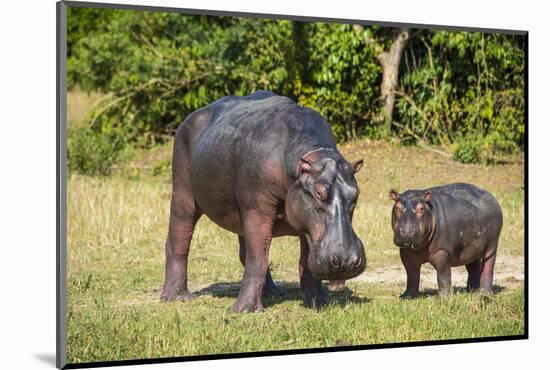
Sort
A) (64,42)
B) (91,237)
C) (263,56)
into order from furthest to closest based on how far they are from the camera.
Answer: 1. (263,56)
2. (91,237)
3. (64,42)

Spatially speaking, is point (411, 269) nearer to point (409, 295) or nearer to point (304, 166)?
point (409, 295)

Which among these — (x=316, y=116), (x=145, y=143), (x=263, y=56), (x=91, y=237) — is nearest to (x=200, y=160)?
(x=316, y=116)

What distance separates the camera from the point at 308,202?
28.6 ft

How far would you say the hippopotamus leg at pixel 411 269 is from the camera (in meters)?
10.4

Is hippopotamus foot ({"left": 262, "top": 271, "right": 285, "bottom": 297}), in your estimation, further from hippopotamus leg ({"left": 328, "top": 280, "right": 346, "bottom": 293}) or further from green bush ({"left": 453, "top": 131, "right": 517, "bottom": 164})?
green bush ({"left": 453, "top": 131, "right": 517, "bottom": 164})

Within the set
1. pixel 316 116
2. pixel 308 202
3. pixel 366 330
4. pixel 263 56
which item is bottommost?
pixel 366 330

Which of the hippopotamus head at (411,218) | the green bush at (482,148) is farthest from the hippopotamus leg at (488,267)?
the green bush at (482,148)

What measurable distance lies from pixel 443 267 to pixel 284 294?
5.30ft

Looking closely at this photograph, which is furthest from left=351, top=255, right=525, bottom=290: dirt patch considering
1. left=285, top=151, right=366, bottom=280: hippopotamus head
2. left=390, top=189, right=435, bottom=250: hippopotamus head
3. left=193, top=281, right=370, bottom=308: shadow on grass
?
left=285, top=151, right=366, bottom=280: hippopotamus head

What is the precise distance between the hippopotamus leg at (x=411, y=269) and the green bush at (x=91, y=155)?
8517 millimetres

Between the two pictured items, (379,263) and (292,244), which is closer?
(379,263)

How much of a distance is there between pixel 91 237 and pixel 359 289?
14.0 ft

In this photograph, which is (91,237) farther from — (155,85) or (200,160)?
(155,85)

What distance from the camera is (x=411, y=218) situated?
9.97 metres
